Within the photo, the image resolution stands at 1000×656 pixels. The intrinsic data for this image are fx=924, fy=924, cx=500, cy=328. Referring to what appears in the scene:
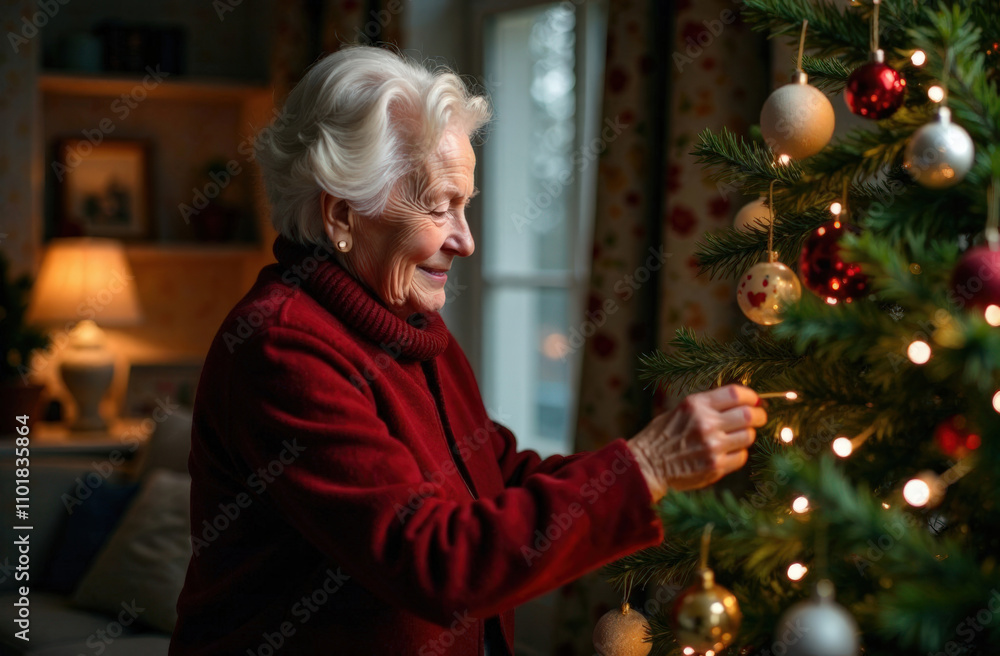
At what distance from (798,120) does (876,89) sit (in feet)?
0.28

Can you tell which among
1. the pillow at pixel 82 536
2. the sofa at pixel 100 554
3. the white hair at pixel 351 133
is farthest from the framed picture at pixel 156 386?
the white hair at pixel 351 133

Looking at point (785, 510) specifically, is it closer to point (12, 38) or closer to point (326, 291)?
point (326, 291)

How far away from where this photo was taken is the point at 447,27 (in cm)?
329

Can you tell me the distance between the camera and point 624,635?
3.48 feet

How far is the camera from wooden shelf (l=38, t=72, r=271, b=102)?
3.69 metres

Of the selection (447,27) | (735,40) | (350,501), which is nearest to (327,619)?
(350,501)

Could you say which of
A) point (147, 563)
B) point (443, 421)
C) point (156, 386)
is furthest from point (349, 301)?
point (156, 386)

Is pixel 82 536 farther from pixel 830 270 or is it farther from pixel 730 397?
pixel 830 270

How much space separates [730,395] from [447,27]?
8.84ft

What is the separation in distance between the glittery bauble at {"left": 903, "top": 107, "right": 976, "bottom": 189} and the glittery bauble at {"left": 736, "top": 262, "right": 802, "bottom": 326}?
197mm

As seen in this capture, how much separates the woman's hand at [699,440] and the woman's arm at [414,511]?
0.8 inches

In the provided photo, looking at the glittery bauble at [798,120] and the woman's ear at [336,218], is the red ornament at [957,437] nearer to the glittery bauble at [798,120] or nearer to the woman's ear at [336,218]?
the glittery bauble at [798,120]

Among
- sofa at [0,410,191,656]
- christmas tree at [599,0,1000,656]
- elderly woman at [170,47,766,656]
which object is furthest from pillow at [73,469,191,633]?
christmas tree at [599,0,1000,656]

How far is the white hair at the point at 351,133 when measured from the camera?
1158 millimetres
